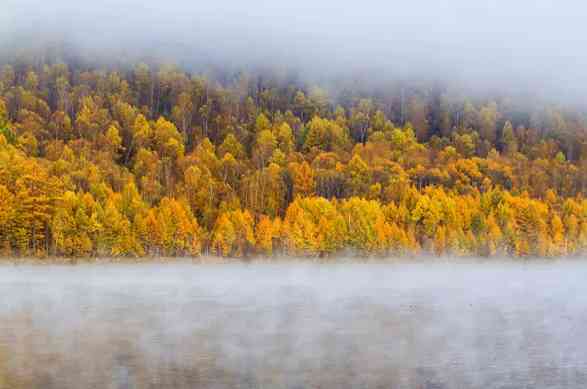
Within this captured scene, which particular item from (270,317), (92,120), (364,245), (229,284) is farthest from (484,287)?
(92,120)

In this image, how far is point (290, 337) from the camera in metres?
36.9

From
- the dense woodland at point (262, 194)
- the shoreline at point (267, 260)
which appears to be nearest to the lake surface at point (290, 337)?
the shoreline at point (267, 260)

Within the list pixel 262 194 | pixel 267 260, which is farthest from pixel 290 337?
pixel 262 194

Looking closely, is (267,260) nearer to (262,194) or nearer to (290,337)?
(262,194)

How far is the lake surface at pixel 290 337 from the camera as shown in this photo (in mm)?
28141

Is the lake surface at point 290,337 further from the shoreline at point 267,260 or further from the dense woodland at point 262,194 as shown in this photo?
the dense woodland at point 262,194

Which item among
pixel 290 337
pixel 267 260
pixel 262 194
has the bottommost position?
pixel 267 260

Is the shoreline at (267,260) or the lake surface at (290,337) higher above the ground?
the lake surface at (290,337)

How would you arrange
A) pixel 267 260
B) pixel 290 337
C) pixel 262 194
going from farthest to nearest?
1. pixel 262 194
2. pixel 267 260
3. pixel 290 337

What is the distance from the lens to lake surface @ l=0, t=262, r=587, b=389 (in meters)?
28.1

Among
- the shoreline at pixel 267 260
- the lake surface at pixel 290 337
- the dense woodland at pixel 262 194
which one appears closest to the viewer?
the lake surface at pixel 290 337

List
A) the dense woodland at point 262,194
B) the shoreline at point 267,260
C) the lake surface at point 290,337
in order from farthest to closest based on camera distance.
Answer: the dense woodland at point 262,194 < the shoreline at point 267,260 < the lake surface at point 290,337

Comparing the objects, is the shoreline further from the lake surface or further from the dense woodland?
the lake surface

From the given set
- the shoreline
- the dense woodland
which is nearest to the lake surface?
the shoreline
